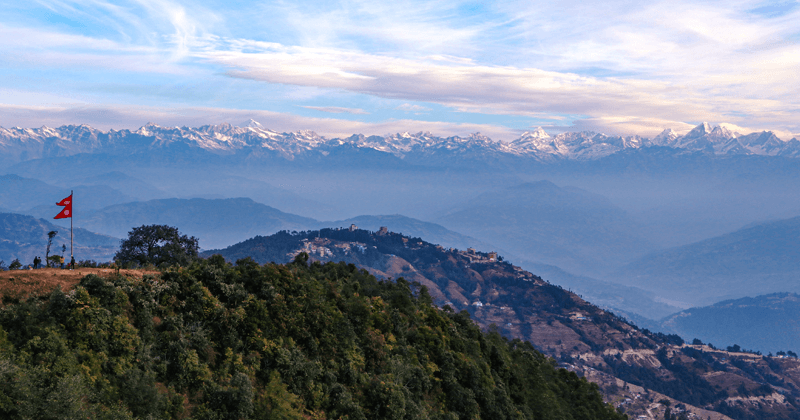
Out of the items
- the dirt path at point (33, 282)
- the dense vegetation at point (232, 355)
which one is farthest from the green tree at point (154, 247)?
the dirt path at point (33, 282)

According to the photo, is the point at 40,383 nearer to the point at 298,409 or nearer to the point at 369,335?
the point at 298,409

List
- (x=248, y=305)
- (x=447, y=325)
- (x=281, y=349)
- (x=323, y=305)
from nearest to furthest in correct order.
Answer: (x=281, y=349) < (x=248, y=305) < (x=323, y=305) < (x=447, y=325)

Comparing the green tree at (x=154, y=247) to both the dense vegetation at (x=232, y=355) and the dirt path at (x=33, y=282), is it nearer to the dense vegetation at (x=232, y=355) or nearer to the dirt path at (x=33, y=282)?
the dense vegetation at (x=232, y=355)

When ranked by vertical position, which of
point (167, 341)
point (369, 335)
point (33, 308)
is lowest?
point (369, 335)

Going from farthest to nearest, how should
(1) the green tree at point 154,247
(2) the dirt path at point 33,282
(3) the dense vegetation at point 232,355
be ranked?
1. (1) the green tree at point 154,247
2. (2) the dirt path at point 33,282
3. (3) the dense vegetation at point 232,355

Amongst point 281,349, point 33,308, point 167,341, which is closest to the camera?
point 33,308

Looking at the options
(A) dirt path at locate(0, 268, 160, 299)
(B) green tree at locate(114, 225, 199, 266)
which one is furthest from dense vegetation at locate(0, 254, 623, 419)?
(B) green tree at locate(114, 225, 199, 266)

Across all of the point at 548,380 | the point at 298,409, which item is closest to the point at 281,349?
the point at 298,409
